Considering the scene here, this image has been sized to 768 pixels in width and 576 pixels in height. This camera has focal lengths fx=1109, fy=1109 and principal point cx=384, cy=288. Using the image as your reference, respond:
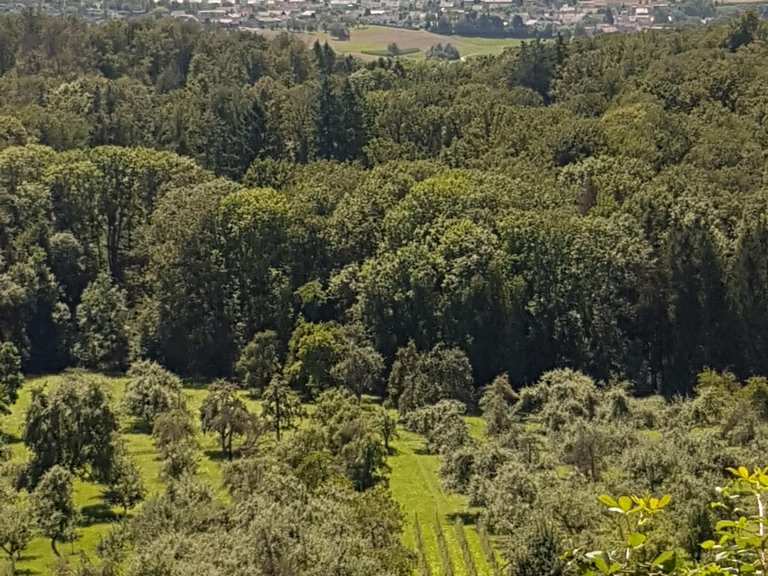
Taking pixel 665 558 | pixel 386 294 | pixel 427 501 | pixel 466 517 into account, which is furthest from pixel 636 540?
pixel 386 294

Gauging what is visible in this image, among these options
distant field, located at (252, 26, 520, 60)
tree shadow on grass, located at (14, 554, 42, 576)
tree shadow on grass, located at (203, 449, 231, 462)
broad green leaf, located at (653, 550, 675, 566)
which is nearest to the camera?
broad green leaf, located at (653, 550, 675, 566)

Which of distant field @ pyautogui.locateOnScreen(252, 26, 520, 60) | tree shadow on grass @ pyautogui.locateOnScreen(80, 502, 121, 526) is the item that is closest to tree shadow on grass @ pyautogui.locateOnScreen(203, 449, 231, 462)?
tree shadow on grass @ pyautogui.locateOnScreen(80, 502, 121, 526)

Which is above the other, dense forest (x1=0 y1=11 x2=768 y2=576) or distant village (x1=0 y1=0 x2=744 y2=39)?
distant village (x1=0 y1=0 x2=744 y2=39)

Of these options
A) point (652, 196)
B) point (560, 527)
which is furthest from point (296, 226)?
point (560, 527)

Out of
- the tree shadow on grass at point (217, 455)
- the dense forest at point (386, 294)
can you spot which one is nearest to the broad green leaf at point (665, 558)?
the dense forest at point (386, 294)

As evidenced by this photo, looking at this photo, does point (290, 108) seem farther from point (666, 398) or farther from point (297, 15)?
point (297, 15)

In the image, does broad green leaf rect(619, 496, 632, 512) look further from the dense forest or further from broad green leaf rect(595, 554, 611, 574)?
the dense forest

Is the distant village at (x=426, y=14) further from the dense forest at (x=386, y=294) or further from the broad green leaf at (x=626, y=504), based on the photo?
the broad green leaf at (x=626, y=504)
